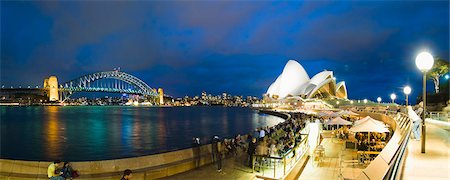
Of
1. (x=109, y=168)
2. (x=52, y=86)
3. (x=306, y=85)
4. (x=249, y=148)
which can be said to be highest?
(x=52, y=86)

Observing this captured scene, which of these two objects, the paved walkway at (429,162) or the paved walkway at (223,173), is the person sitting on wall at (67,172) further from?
the paved walkway at (429,162)

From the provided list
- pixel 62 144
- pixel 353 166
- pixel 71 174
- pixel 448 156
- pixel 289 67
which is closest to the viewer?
pixel 448 156

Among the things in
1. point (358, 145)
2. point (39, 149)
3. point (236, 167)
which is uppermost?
point (358, 145)

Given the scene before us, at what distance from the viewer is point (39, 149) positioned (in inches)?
1110

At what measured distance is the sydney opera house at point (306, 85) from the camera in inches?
3105

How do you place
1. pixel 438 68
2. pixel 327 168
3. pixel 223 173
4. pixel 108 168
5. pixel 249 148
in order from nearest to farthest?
pixel 327 168 → pixel 108 168 → pixel 223 173 → pixel 249 148 → pixel 438 68

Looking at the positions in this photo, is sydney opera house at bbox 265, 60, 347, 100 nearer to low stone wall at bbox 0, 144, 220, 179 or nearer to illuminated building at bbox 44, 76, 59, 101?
low stone wall at bbox 0, 144, 220, 179

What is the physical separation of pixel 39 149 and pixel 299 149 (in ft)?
83.9

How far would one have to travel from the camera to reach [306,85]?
85125mm

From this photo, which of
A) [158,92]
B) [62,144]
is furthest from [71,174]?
[158,92]

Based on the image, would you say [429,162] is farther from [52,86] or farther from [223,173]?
[52,86]

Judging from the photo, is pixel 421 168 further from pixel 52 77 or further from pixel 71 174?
pixel 52 77

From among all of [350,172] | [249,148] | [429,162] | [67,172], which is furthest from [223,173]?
[429,162]

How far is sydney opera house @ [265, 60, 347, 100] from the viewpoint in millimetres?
78875
